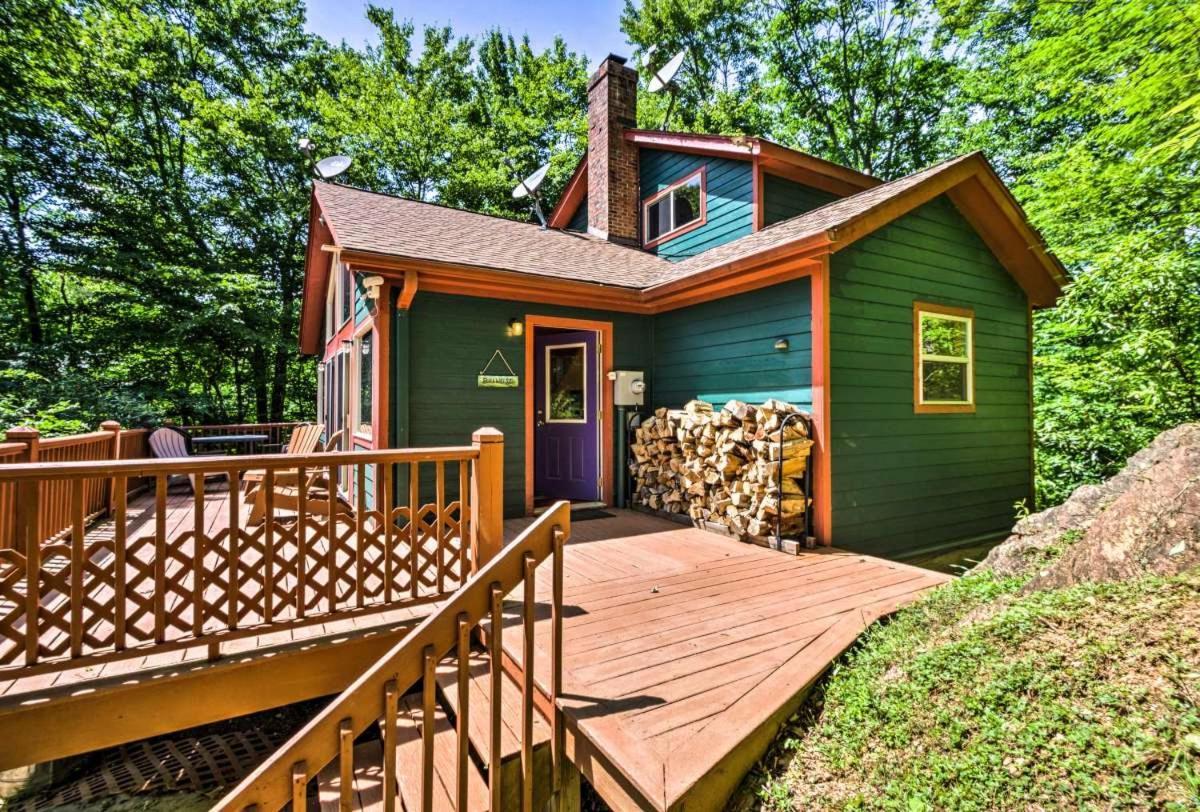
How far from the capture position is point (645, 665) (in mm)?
2424

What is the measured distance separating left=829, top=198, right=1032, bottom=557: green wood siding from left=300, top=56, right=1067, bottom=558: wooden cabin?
0.02 meters

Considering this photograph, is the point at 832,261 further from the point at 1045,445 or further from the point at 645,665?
the point at 1045,445

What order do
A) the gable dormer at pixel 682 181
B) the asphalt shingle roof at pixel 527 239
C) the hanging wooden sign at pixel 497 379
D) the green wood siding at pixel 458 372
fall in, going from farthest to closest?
the gable dormer at pixel 682 181 < the hanging wooden sign at pixel 497 379 < the green wood siding at pixel 458 372 < the asphalt shingle roof at pixel 527 239

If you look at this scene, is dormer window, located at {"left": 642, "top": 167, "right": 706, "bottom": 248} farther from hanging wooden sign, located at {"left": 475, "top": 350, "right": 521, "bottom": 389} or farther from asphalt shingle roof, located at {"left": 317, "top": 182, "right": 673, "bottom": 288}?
hanging wooden sign, located at {"left": 475, "top": 350, "right": 521, "bottom": 389}

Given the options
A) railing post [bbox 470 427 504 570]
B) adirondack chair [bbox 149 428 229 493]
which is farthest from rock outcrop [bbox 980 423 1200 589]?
adirondack chair [bbox 149 428 229 493]

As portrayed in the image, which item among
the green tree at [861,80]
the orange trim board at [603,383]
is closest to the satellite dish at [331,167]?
the orange trim board at [603,383]

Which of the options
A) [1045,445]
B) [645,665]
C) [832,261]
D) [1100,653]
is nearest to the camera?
[1100,653]

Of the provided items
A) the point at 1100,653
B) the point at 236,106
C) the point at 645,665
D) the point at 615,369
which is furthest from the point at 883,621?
the point at 236,106

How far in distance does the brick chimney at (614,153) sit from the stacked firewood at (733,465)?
4.12 m

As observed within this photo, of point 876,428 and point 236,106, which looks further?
point 236,106

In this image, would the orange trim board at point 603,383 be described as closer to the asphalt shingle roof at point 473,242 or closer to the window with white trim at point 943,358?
the asphalt shingle roof at point 473,242

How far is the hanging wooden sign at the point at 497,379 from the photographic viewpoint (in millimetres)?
5578

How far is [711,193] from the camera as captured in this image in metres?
7.43

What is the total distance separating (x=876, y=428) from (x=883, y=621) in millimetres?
2500
